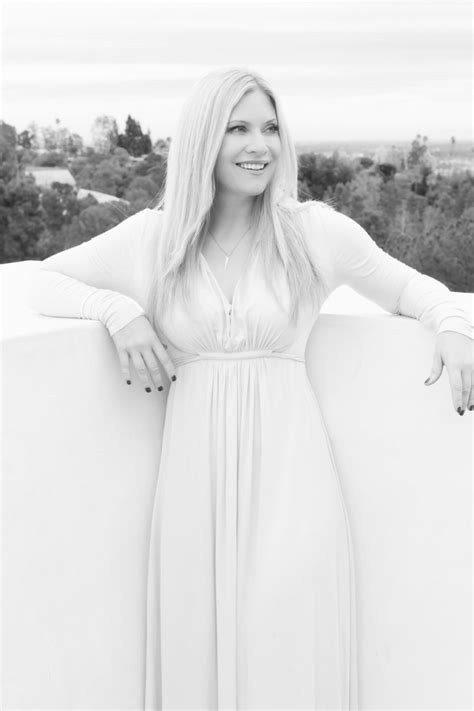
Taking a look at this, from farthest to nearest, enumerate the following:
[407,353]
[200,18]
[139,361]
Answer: [200,18], [407,353], [139,361]

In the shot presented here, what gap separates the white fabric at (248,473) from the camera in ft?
6.38

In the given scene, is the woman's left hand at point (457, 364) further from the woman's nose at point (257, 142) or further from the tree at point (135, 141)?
the tree at point (135, 141)

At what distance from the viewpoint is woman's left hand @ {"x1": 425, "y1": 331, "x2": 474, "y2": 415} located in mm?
1842

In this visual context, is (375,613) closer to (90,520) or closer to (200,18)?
(90,520)

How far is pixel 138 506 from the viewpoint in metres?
2.08

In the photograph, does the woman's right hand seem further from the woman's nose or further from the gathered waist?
the woman's nose

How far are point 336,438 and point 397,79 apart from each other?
308 inches

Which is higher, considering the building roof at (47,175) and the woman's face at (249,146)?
the woman's face at (249,146)

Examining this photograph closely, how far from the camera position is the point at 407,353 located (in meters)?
2.08

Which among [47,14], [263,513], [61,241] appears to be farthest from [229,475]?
[47,14]

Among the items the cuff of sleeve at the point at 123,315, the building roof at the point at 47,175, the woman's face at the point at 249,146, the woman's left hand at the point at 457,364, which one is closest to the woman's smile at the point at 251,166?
the woman's face at the point at 249,146

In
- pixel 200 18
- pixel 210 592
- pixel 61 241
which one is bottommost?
pixel 61 241

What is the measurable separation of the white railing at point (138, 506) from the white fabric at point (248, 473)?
9cm

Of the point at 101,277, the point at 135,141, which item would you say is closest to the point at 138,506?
the point at 101,277
